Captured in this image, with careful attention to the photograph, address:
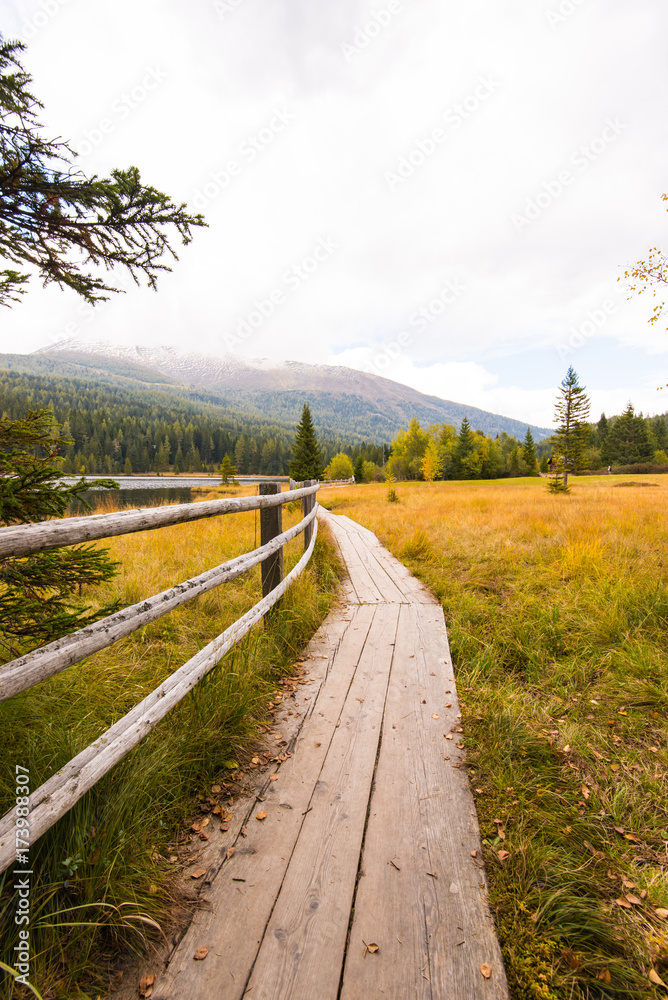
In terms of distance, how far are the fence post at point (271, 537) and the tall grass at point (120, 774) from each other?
13.7 inches

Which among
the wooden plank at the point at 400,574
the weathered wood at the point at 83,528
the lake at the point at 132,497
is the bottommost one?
the wooden plank at the point at 400,574

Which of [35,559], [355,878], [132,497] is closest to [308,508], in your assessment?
[35,559]

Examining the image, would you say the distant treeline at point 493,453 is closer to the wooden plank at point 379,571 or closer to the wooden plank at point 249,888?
the wooden plank at point 379,571

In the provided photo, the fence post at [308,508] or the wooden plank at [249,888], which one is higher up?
the fence post at [308,508]

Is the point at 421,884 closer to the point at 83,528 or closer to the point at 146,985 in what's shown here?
the point at 146,985

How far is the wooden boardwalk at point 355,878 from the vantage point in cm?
140

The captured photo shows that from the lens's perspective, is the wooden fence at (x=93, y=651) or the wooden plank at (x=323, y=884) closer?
the wooden fence at (x=93, y=651)

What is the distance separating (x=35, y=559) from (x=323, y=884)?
7.14ft

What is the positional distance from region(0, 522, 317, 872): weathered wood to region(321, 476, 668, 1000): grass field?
65.5 inches

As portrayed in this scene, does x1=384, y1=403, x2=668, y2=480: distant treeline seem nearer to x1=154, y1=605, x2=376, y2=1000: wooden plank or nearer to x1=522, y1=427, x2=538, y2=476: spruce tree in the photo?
x1=522, y1=427, x2=538, y2=476: spruce tree

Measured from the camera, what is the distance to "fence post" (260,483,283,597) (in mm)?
4039

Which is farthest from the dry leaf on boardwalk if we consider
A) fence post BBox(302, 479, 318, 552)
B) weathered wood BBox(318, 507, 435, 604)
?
fence post BBox(302, 479, 318, 552)

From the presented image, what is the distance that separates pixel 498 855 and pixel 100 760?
1835 mm

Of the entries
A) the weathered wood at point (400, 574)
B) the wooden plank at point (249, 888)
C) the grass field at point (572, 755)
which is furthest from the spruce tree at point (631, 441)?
the wooden plank at point (249, 888)
